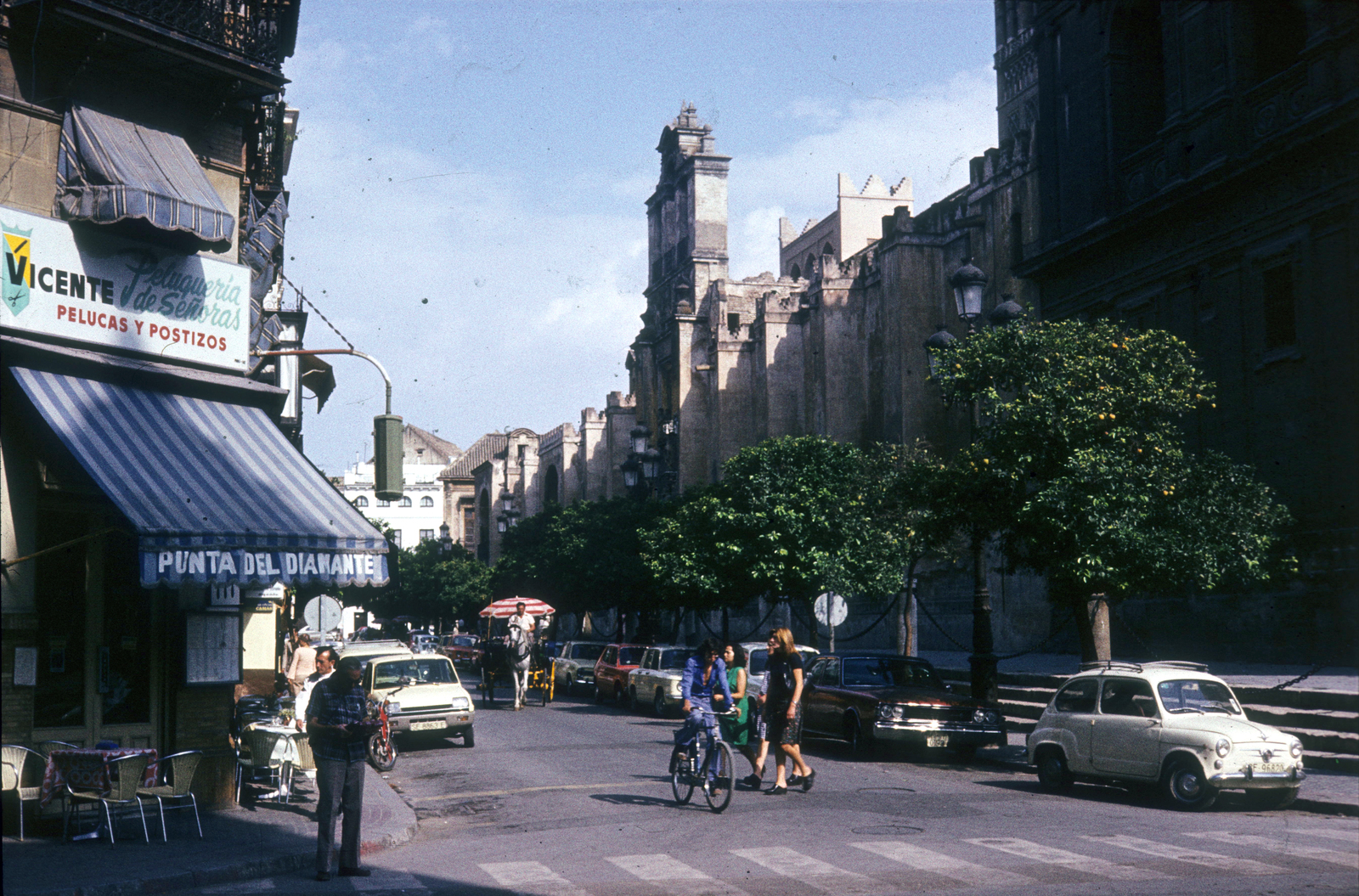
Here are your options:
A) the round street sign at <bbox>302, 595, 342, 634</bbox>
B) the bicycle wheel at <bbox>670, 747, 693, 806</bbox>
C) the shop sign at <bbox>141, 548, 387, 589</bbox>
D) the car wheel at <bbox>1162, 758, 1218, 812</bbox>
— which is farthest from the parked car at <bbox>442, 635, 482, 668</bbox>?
the car wheel at <bbox>1162, 758, 1218, 812</bbox>

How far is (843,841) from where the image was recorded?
439 inches

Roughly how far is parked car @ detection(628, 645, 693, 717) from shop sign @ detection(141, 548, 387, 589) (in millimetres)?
15126

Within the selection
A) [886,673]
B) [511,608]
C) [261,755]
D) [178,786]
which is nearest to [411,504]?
→ [511,608]

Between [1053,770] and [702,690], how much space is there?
468 centimetres

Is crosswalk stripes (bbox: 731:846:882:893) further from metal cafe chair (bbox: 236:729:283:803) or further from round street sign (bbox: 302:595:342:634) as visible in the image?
round street sign (bbox: 302:595:342:634)

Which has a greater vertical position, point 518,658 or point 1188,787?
point 518,658

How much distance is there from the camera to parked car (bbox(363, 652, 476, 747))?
21.5 meters

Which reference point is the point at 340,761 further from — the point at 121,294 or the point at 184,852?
the point at 121,294

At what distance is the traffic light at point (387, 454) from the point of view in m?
16.1

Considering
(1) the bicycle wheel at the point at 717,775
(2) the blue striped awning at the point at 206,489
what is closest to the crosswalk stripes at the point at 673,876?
(1) the bicycle wheel at the point at 717,775

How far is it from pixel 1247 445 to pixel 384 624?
7988cm

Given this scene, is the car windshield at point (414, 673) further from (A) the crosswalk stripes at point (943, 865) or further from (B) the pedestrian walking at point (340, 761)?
(A) the crosswalk stripes at point (943, 865)

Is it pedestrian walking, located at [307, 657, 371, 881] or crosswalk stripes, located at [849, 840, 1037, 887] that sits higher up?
pedestrian walking, located at [307, 657, 371, 881]

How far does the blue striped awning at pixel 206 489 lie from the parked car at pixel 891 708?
8.06 metres
